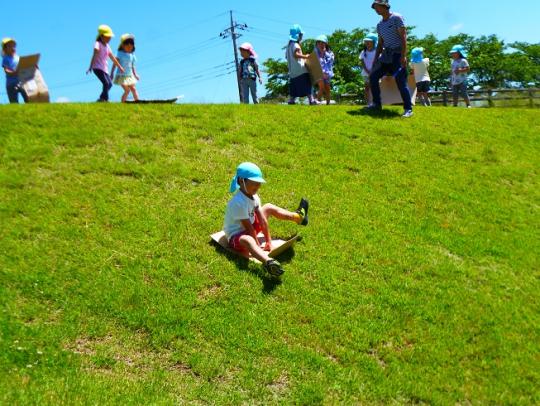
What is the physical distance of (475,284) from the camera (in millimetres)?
6559

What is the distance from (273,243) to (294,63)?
7901 millimetres

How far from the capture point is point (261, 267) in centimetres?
636

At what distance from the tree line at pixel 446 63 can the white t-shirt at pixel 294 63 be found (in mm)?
27148

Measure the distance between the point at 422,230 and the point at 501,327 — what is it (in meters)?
2.15

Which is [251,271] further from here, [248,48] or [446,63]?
[446,63]

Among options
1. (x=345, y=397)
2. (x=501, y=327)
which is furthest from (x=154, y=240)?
(x=501, y=327)

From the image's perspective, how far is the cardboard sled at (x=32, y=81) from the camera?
11.7m

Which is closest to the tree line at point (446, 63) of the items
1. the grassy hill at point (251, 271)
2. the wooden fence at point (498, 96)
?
the wooden fence at point (498, 96)

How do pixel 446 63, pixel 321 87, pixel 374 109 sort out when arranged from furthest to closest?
pixel 446 63 < pixel 321 87 < pixel 374 109

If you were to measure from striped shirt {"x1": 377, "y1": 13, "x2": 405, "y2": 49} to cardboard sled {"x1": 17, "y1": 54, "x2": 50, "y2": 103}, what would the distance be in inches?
309

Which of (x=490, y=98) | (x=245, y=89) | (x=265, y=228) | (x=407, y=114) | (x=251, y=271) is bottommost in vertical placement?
(x=251, y=271)

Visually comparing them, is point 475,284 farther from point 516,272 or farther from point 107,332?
point 107,332

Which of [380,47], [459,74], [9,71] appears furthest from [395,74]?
[9,71]

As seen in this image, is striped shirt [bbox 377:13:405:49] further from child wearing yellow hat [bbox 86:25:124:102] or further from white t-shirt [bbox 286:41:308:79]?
child wearing yellow hat [bbox 86:25:124:102]
